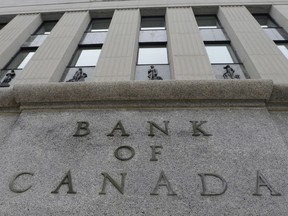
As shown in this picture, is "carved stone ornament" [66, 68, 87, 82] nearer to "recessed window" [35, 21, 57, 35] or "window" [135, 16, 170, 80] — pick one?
"window" [135, 16, 170, 80]

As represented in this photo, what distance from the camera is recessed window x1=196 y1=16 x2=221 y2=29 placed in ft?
42.7

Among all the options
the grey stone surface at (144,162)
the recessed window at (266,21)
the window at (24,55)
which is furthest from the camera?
the recessed window at (266,21)

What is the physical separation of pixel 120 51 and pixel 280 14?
287 inches

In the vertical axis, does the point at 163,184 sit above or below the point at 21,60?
below

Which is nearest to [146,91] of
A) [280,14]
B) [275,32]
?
[275,32]

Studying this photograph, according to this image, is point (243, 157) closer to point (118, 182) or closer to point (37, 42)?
point (118, 182)

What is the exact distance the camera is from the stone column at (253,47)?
29.2ft

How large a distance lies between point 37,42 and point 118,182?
358 inches

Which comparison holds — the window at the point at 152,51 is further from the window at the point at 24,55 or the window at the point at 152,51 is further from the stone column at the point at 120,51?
the window at the point at 24,55

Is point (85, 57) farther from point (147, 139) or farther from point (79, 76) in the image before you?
point (147, 139)

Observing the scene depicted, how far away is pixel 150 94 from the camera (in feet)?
21.1

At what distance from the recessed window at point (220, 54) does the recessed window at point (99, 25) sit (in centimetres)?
493

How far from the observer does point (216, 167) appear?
5305mm

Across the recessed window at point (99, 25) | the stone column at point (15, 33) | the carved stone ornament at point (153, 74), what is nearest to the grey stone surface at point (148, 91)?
the carved stone ornament at point (153, 74)
